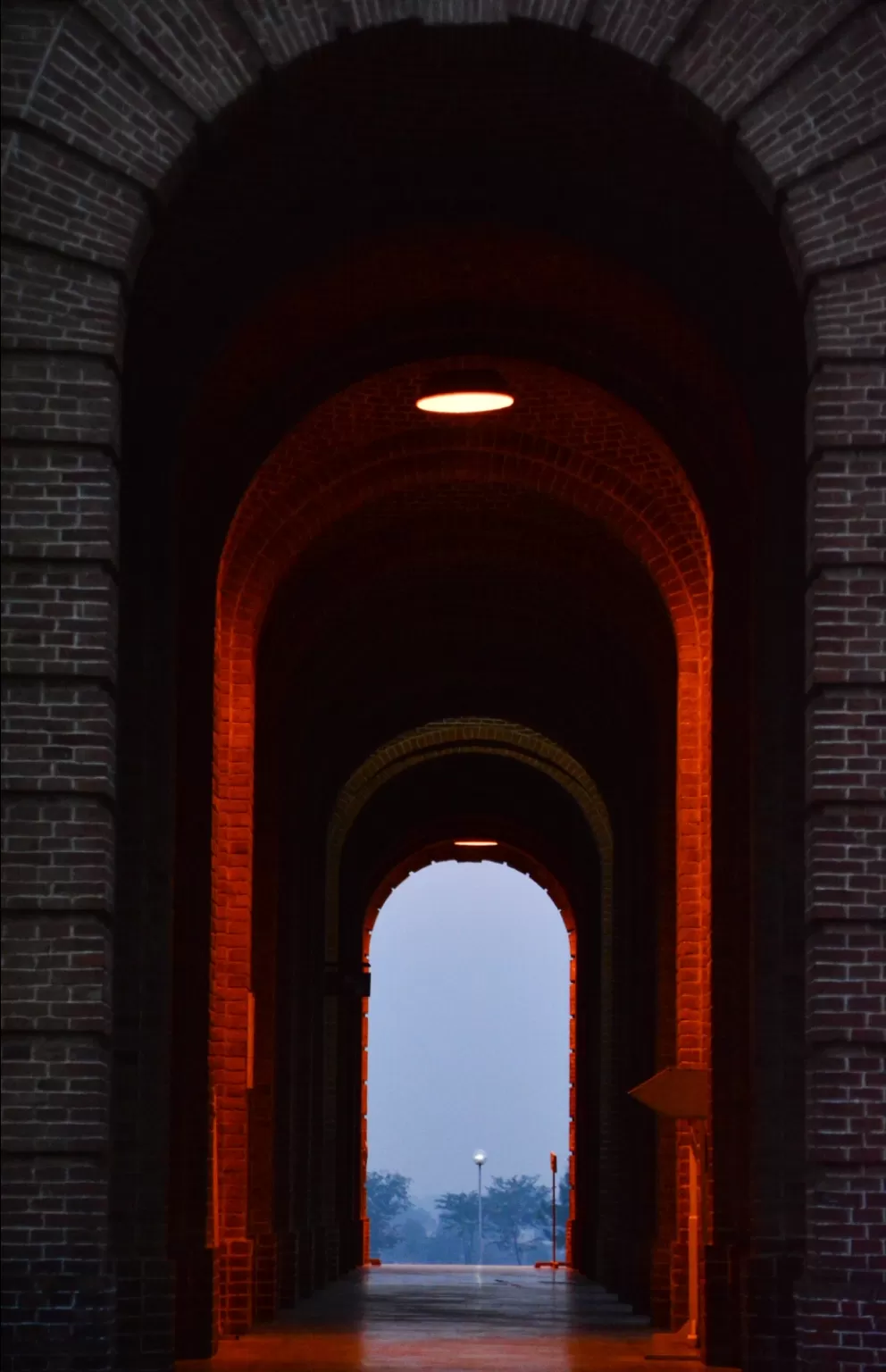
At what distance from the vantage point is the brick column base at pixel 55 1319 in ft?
41.2

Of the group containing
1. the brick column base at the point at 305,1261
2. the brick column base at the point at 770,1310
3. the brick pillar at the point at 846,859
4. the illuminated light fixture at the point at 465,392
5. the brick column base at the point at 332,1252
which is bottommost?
the brick column base at the point at 332,1252

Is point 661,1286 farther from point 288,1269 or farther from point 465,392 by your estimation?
point 465,392

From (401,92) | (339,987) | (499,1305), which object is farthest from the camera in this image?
(339,987)

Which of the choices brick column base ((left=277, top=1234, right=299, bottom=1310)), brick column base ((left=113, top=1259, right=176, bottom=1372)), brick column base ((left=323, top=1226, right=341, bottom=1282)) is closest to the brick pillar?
brick column base ((left=113, top=1259, right=176, bottom=1372))

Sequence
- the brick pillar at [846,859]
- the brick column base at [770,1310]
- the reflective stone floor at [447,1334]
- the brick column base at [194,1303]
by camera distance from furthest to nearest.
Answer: the brick column base at [194,1303], the reflective stone floor at [447,1334], the brick column base at [770,1310], the brick pillar at [846,859]

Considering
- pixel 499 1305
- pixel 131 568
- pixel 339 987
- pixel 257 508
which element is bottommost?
pixel 499 1305

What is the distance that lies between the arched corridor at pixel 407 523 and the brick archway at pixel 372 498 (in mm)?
40

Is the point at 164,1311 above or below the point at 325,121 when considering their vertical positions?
below

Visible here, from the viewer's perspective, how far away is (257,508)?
21.0m

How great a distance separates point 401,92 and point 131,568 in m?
3.19

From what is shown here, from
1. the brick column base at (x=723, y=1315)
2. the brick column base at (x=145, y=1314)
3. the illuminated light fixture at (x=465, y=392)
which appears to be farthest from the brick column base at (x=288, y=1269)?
the brick column base at (x=145, y=1314)

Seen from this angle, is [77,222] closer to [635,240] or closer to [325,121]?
[325,121]

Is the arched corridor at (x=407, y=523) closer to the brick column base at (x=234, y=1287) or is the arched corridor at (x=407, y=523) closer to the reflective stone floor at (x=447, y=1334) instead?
the brick column base at (x=234, y=1287)

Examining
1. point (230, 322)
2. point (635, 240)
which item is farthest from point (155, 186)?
point (635, 240)
